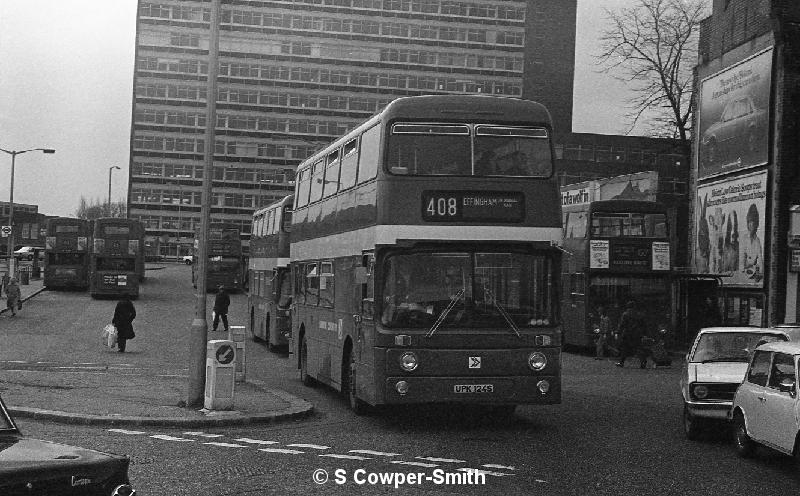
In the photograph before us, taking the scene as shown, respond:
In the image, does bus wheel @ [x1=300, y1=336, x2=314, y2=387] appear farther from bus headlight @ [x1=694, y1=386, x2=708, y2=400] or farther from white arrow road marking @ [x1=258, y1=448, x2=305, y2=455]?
A: bus headlight @ [x1=694, y1=386, x2=708, y2=400]

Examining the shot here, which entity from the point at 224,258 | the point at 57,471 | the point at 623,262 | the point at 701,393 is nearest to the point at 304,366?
the point at 701,393

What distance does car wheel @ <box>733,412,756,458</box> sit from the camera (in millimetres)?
12641

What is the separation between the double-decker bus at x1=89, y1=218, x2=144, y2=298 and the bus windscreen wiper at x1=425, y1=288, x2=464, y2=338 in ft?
140

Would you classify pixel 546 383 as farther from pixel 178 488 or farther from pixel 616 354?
pixel 616 354

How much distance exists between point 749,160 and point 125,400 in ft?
84.8

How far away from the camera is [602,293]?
34562 mm

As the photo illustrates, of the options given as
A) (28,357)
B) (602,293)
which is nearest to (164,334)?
(28,357)

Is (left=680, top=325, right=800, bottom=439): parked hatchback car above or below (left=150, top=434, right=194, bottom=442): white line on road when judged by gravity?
above

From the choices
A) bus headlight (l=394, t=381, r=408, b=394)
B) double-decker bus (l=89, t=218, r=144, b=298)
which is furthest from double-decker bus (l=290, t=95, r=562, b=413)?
double-decker bus (l=89, t=218, r=144, b=298)

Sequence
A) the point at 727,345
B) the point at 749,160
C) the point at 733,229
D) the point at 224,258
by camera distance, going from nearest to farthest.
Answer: the point at 727,345 → the point at 749,160 → the point at 733,229 → the point at 224,258

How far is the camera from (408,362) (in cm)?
1445

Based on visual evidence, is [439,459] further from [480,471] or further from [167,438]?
[167,438]

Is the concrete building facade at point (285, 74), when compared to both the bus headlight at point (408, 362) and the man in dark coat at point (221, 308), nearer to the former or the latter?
the man in dark coat at point (221, 308)

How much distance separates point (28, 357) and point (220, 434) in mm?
16420
